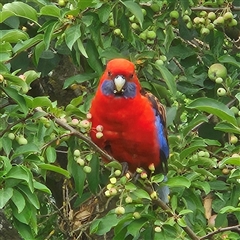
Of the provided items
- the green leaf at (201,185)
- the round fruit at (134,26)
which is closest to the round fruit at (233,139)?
the green leaf at (201,185)

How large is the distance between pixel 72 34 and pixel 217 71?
2.77 ft

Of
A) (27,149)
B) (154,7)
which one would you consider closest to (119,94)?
(154,7)

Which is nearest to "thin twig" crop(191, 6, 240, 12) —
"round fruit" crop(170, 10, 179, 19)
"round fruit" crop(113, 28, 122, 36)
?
"round fruit" crop(170, 10, 179, 19)

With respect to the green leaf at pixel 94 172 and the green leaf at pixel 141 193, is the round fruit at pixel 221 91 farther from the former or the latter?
the green leaf at pixel 141 193

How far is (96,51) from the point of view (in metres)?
2.66

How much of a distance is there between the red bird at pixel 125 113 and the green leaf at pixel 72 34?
0.41 meters

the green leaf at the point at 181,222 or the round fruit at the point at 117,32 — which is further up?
the round fruit at the point at 117,32

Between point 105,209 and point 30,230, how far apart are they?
130cm

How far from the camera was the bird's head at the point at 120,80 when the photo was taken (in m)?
2.66

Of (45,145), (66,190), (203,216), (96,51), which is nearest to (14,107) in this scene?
(45,145)

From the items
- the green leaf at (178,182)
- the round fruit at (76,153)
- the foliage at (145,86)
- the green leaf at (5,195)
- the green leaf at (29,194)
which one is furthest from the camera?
the round fruit at (76,153)

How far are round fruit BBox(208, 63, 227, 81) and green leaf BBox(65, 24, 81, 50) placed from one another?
813mm

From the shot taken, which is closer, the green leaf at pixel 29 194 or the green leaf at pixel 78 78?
the green leaf at pixel 29 194

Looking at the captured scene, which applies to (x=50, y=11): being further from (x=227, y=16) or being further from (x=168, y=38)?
(x=227, y=16)
